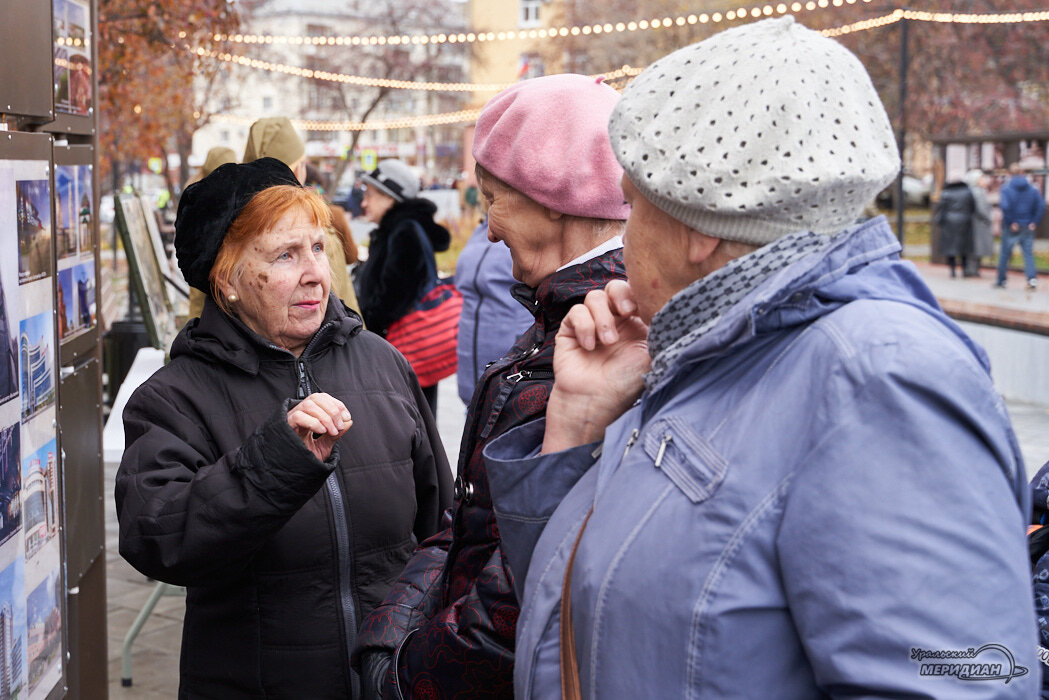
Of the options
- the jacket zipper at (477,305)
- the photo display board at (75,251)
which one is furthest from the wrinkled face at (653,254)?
the jacket zipper at (477,305)

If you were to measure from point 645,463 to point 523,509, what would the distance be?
0.30 metres

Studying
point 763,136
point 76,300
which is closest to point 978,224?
point 76,300

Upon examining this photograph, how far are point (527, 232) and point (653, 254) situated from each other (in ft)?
2.16

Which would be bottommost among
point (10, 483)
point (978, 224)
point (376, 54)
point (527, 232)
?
point (978, 224)

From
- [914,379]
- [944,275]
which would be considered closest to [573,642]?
[914,379]

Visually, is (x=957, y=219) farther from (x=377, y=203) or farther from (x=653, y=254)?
(x=653, y=254)

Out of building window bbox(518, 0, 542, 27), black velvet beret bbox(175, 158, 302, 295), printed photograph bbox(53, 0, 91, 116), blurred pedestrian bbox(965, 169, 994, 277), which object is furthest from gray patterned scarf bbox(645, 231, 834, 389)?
building window bbox(518, 0, 542, 27)

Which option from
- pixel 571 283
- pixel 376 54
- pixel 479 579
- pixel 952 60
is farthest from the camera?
pixel 376 54

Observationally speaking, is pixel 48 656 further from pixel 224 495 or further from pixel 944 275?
pixel 944 275

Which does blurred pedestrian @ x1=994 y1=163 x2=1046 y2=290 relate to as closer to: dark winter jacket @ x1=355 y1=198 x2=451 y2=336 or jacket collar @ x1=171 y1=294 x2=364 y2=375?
dark winter jacket @ x1=355 y1=198 x2=451 y2=336

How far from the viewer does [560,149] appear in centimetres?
201

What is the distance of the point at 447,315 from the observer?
5.84m

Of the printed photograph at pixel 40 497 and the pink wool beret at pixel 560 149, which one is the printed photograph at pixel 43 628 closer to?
the printed photograph at pixel 40 497

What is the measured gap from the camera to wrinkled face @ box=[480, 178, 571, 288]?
207 cm
